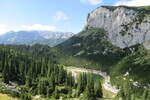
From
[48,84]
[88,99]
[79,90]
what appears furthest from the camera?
[48,84]

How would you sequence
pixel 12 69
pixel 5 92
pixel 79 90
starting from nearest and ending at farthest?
1. pixel 5 92
2. pixel 79 90
3. pixel 12 69

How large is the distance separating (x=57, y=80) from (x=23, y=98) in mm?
76778

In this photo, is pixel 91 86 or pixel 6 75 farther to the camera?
pixel 6 75

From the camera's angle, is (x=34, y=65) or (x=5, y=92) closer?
(x=5, y=92)

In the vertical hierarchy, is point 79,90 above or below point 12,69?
below

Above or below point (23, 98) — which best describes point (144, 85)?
below

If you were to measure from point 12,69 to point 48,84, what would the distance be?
35.6 meters

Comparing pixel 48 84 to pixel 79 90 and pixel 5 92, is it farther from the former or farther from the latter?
pixel 5 92

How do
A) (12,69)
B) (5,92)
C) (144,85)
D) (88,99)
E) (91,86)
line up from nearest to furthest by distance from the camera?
(5,92), (88,99), (91,86), (12,69), (144,85)

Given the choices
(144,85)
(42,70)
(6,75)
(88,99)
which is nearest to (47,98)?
(88,99)

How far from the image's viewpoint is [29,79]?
144 metres

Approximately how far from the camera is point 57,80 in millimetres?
167500

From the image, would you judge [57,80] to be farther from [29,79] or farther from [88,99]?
[88,99]

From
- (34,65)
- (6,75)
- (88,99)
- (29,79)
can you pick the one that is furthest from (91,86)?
(34,65)
